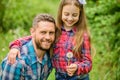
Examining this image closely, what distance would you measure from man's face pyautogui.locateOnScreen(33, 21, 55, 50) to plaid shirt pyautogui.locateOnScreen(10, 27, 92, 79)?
0.46ft

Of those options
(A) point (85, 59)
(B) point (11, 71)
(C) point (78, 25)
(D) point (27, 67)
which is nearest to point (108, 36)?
(C) point (78, 25)

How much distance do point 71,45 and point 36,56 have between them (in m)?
0.40

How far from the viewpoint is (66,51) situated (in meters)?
4.88

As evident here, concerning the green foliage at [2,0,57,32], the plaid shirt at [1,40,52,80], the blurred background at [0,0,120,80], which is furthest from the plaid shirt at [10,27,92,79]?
the green foliage at [2,0,57,32]

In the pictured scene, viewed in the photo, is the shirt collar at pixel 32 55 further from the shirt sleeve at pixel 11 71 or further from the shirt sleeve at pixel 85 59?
the shirt sleeve at pixel 85 59

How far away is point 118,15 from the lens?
7.29 meters

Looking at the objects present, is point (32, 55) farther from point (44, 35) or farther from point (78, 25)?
point (78, 25)

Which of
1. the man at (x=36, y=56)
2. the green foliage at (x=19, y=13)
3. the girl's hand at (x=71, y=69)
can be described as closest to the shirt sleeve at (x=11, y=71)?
the man at (x=36, y=56)

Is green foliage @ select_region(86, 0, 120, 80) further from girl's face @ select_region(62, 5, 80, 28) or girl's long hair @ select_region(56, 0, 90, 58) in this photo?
girl's face @ select_region(62, 5, 80, 28)

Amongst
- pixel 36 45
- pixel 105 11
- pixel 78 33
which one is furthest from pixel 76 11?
pixel 105 11

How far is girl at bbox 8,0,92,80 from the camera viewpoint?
4.84m

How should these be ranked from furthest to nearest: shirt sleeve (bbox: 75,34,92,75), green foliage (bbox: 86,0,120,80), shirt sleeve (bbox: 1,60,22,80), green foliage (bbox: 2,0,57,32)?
green foliage (bbox: 2,0,57,32) → green foliage (bbox: 86,0,120,80) → shirt sleeve (bbox: 75,34,92,75) → shirt sleeve (bbox: 1,60,22,80)

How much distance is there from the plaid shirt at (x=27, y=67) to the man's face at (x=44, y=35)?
0.45 ft

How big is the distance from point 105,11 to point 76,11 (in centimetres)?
291
